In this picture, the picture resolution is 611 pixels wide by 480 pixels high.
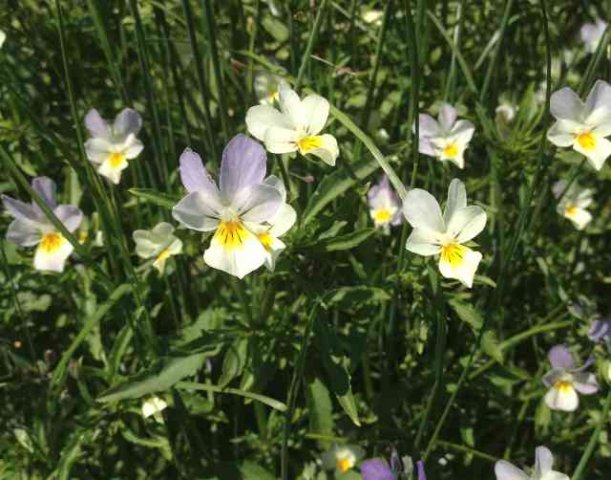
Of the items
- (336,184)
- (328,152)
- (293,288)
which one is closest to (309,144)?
(328,152)

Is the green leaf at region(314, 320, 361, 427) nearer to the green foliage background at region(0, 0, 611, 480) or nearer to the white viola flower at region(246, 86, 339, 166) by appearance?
the green foliage background at region(0, 0, 611, 480)

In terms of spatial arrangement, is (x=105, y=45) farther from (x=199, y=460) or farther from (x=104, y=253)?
(x=199, y=460)

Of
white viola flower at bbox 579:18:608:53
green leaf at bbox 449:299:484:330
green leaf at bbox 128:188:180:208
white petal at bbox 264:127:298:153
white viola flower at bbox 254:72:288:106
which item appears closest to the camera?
white petal at bbox 264:127:298:153

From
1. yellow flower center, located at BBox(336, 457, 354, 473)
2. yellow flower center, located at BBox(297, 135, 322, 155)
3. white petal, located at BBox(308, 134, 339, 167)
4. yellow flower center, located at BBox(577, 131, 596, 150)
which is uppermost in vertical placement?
yellow flower center, located at BBox(297, 135, 322, 155)

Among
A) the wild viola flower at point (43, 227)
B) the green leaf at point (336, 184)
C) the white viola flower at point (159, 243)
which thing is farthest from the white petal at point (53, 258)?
the green leaf at point (336, 184)

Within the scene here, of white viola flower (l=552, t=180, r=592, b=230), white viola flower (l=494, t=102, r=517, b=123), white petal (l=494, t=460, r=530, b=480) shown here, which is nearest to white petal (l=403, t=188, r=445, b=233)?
white petal (l=494, t=460, r=530, b=480)

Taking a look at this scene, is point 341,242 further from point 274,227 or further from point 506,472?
point 506,472
